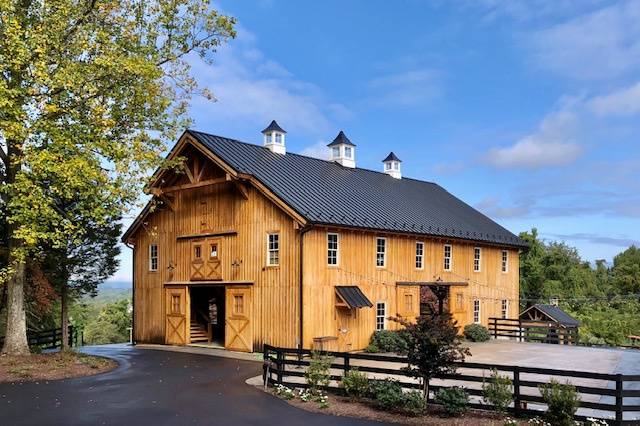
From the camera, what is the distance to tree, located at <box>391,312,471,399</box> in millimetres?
13359

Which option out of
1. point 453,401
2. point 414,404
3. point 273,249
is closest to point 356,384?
point 414,404

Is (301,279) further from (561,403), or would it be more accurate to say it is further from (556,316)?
(556,316)

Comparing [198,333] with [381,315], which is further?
[198,333]

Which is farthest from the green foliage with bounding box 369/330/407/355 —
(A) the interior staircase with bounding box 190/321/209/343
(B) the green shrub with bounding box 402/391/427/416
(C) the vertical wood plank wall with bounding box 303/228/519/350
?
(B) the green shrub with bounding box 402/391/427/416

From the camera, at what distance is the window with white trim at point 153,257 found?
30345 mm

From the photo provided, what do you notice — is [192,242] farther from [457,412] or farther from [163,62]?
[457,412]

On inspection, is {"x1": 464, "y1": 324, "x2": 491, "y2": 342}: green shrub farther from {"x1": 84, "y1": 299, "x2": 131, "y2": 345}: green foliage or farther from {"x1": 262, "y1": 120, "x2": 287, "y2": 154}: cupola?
{"x1": 84, "y1": 299, "x2": 131, "y2": 345}: green foliage

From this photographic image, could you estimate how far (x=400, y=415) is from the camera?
517 inches

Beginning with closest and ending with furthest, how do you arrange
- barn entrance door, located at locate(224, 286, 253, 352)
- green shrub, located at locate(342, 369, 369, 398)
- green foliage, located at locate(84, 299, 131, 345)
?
green shrub, located at locate(342, 369, 369, 398) → barn entrance door, located at locate(224, 286, 253, 352) → green foliage, located at locate(84, 299, 131, 345)

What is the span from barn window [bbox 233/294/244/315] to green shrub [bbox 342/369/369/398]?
11.8 meters

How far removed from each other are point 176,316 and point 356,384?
52.9 feet

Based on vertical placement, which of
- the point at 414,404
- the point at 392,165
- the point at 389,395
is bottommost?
the point at 414,404

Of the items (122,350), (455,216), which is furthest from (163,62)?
(455,216)

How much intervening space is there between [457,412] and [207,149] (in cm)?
1674
